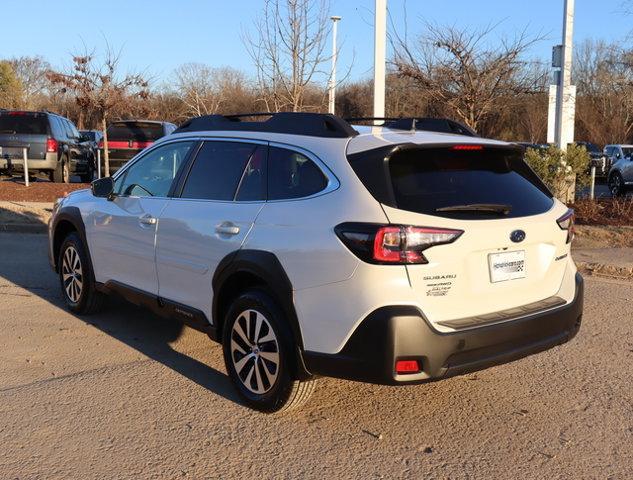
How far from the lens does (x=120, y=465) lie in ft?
11.0

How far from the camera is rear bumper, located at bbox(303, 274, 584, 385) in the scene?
10.9ft

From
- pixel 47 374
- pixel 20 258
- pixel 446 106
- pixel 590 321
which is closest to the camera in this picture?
pixel 47 374

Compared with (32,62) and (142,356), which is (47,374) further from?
(32,62)

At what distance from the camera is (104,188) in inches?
220

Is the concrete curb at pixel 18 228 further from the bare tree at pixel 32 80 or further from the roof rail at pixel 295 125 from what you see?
the bare tree at pixel 32 80

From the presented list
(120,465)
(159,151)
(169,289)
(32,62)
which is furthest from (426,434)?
(32,62)

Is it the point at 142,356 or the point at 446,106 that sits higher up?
the point at 446,106

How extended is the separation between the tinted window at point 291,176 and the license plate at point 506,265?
40.6 inches

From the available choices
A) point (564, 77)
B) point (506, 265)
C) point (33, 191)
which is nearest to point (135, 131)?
point (33, 191)

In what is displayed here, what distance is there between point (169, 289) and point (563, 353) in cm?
306

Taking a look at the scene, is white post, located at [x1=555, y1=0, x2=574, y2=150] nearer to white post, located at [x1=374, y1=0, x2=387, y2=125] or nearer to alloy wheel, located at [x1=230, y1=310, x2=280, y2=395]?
white post, located at [x1=374, y1=0, x2=387, y2=125]

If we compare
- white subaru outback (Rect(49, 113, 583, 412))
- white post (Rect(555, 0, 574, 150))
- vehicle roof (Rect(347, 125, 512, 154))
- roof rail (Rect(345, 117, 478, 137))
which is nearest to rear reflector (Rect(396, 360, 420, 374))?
white subaru outback (Rect(49, 113, 583, 412))

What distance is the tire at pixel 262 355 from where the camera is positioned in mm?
3783

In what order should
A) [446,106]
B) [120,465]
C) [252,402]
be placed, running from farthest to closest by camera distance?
[446,106]
[252,402]
[120,465]
